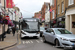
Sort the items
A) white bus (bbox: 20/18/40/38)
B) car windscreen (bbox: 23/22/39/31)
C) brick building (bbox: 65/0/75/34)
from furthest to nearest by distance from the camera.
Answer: brick building (bbox: 65/0/75/34) → car windscreen (bbox: 23/22/39/31) → white bus (bbox: 20/18/40/38)

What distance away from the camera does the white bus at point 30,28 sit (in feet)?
47.2

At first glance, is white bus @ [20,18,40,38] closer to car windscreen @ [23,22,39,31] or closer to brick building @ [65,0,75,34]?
car windscreen @ [23,22,39,31]

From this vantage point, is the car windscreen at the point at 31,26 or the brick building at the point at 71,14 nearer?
the car windscreen at the point at 31,26

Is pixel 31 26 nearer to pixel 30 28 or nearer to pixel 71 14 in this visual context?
pixel 30 28

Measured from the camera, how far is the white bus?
1439 cm

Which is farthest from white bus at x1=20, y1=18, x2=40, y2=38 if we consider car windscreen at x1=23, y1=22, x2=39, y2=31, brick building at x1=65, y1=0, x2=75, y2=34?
brick building at x1=65, y1=0, x2=75, y2=34

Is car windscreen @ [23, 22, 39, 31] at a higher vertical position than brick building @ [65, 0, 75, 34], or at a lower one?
lower

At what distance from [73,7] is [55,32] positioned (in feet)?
29.5

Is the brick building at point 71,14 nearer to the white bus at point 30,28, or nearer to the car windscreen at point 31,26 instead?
the white bus at point 30,28

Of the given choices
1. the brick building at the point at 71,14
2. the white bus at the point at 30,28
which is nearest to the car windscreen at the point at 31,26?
the white bus at the point at 30,28

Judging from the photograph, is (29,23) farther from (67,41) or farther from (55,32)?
(67,41)

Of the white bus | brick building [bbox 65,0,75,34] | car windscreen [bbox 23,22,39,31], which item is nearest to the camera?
the white bus

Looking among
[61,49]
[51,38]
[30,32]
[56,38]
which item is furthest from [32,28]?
[61,49]

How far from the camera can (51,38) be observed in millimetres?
9773
